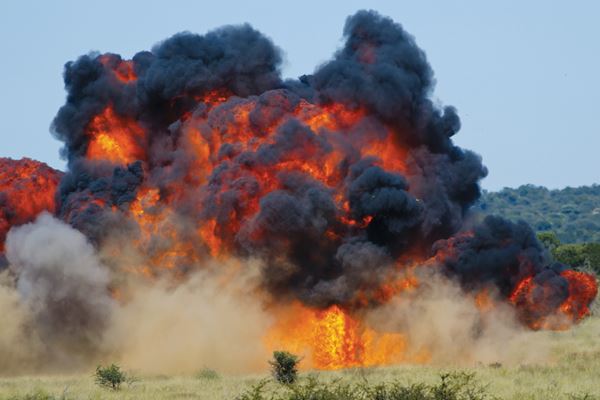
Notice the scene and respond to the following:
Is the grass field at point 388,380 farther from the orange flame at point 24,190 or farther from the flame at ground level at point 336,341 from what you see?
the orange flame at point 24,190

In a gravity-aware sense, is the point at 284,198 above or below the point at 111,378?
above

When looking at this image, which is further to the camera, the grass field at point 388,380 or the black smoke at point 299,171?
the black smoke at point 299,171

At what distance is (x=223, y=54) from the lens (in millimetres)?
61531

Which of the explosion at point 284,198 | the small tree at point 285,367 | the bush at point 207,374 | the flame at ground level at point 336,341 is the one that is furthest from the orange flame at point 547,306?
the bush at point 207,374

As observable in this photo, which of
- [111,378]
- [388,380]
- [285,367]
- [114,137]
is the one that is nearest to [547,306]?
[388,380]

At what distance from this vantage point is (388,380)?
136 ft

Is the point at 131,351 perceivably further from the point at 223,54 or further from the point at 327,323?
the point at 223,54

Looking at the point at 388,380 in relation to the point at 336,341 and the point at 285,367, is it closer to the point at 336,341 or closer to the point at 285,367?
the point at 285,367

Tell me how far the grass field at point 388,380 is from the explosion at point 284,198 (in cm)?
535

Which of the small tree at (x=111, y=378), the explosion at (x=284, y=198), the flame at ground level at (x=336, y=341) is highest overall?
the explosion at (x=284, y=198)

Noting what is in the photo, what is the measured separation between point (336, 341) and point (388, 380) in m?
9.76

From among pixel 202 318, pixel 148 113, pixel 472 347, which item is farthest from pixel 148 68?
pixel 472 347

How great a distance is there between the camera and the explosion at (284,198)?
168ft

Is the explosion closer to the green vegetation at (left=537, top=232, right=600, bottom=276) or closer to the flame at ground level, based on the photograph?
the flame at ground level
